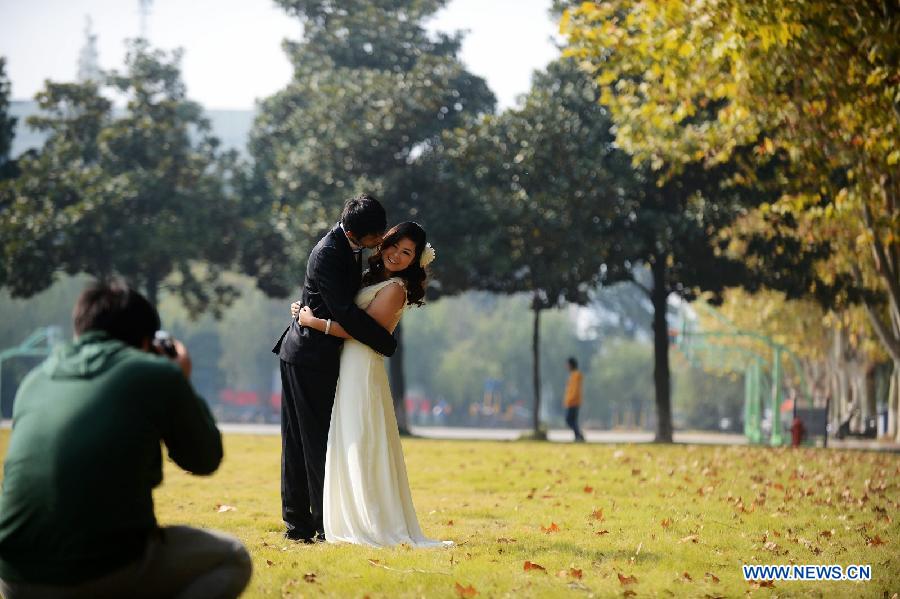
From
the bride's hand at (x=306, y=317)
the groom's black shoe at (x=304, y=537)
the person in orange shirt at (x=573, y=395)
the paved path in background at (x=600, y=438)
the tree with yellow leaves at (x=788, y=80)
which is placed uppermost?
the tree with yellow leaves at (x=788, y=80)

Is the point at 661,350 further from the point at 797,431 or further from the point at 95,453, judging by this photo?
the point at 95,453

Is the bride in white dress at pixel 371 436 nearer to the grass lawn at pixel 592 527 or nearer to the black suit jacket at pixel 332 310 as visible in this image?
the black suit jacket at pixel 332 310

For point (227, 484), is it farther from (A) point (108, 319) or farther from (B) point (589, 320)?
(B) point (589, 320)

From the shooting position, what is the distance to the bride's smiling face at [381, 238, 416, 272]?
7895 mm

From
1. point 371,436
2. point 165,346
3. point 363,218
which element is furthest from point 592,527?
point 165,346

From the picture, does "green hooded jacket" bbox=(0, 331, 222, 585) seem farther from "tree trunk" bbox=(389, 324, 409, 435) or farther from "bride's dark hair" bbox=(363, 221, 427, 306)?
"tree trunk" bbox=(389, 324, 409, 435)

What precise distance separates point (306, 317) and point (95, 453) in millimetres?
3778

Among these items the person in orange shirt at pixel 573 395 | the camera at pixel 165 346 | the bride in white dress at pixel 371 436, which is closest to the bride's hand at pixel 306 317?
the bride in white dress at pixel 371 436

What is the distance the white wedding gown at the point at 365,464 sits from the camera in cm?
777

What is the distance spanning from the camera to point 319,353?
7.95 metres

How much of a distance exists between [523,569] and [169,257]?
103 feet

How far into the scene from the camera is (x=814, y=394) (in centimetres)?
5047

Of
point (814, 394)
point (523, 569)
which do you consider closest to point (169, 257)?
point (814, 394)

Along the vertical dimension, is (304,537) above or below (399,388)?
below
